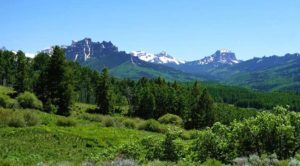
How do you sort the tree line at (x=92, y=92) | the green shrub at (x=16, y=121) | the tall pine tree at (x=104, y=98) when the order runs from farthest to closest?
the tall pine tree at (x=104, y=98), the tree line at (x=92, y=92), the green shrub at (x=16, y=121)

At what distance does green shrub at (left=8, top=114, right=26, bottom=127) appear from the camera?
54.4 m

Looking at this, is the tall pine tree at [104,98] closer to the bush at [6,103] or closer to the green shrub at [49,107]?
the green shrub at [49,107]

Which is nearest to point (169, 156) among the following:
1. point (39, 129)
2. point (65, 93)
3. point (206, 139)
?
point (206, 139)

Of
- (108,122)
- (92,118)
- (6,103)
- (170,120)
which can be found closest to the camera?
(6,103)

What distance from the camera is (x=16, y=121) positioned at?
5466 cm

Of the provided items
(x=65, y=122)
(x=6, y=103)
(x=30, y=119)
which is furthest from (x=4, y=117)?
(x=6, y=103)

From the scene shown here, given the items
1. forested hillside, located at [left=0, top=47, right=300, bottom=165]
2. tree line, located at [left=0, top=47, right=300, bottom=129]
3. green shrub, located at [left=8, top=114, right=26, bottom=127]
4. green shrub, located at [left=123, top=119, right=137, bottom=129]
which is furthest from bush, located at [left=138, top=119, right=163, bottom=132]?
green shrub, located at [left=8, top=114, right=26, bottom=127]

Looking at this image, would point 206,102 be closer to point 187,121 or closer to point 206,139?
point 187,121

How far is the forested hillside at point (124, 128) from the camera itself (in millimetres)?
21266

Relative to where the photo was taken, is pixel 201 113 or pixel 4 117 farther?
pixel 201 113

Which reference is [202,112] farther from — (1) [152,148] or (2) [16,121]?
(1) [152,148]

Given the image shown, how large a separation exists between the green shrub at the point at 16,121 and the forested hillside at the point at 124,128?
12cm

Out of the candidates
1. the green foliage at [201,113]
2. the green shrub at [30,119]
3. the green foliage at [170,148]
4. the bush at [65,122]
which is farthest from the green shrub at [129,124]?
the green foliage at [170,148]

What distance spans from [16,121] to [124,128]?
65.5 feet
